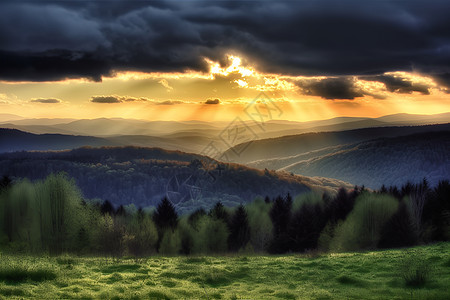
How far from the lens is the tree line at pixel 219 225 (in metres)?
61.0

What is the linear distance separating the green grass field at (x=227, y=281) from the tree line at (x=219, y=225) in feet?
87.9

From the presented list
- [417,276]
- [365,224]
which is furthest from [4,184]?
[417,276]

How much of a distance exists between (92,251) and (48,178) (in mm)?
16308

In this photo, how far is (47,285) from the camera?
883 inches

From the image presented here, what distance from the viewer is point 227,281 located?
29.3 metres

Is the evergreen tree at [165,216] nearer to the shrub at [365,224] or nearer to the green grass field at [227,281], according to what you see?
the shrub at [365,224]

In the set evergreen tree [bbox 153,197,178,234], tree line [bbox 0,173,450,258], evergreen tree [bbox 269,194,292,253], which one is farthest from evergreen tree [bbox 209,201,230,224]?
evergreen tree [bbox 269,194,292,253]

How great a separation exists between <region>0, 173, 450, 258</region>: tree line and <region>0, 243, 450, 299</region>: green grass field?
26804 mm

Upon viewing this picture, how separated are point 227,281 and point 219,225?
51476 mm

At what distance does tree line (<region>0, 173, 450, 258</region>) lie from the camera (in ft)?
200

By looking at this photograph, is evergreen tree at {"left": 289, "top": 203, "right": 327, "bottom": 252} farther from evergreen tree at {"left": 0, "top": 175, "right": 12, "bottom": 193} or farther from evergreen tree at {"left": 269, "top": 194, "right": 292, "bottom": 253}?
evergreen tree at {"left": 0, "top": 175, "right": 12, "bottom": 193}

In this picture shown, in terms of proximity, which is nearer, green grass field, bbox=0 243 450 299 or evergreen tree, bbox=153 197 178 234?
green grass field, bbox=0 243 450 299

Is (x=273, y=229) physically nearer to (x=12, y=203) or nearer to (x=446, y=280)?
(x=12, y=203)

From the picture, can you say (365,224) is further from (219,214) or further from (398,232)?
(219,214)
